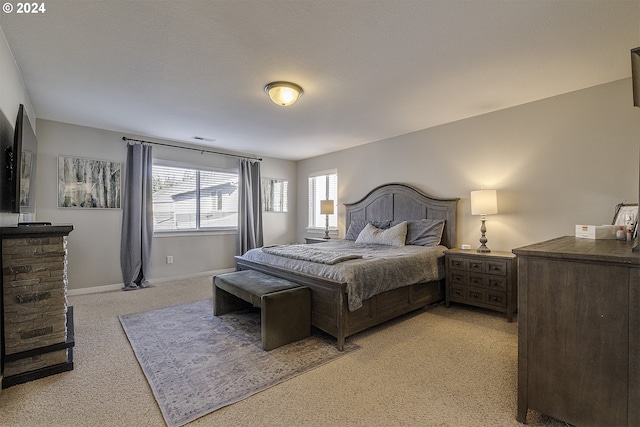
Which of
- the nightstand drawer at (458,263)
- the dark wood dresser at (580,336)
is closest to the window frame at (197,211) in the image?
the nightstand drawer at (458,263)

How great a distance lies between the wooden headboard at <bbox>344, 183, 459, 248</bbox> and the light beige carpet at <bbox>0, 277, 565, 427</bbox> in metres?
1.58

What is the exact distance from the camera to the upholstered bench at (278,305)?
2451mm

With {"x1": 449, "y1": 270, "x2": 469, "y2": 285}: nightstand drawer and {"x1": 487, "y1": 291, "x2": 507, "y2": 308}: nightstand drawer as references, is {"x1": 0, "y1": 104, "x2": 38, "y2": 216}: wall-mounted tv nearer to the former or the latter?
{"x1": 449, "y1": 270, "x2": 469, "y2": 285}: nightstand drawer

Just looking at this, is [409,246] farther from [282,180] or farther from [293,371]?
[282,180]

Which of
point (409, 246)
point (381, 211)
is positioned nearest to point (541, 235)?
point (409, 246)

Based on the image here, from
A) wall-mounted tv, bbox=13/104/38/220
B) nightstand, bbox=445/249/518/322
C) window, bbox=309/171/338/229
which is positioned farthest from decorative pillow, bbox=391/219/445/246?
wall-mounted tv, bbox=13/104/38/220

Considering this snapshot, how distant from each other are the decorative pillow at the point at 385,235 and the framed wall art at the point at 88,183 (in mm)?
3860

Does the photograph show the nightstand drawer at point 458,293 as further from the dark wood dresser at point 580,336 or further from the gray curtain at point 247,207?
the gray curtain at point 247,207

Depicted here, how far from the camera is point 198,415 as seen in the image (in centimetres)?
165

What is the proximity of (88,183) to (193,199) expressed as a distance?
1532 millimetres

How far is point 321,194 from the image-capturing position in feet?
20.7

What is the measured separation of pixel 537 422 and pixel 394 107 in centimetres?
310

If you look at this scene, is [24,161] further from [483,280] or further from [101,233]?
[483,280]

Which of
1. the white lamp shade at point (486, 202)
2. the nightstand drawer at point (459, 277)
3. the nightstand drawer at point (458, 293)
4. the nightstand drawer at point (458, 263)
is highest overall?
the white lamp shade at point (486, 202)
